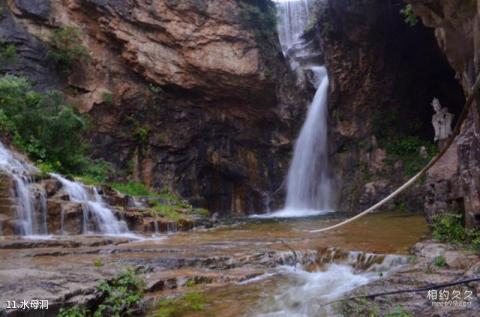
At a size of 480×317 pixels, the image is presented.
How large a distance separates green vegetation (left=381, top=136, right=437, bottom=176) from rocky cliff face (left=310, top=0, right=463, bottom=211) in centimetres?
4

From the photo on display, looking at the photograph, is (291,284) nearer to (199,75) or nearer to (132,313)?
(132,313)

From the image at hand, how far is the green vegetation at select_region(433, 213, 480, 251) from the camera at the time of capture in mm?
6070

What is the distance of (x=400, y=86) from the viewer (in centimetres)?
1981

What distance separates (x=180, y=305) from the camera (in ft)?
14.6

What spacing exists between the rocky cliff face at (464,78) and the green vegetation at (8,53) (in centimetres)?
1456

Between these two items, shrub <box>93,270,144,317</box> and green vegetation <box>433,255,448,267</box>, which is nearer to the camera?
shrub <box>93,270,144,317</box>

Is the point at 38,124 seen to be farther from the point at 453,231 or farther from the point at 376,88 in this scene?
the point at 376,88

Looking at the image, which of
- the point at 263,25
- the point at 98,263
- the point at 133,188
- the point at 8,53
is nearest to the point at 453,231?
the point at 98,263

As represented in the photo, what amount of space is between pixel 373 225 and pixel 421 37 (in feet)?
38.5

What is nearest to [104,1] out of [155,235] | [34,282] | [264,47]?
[264,47]

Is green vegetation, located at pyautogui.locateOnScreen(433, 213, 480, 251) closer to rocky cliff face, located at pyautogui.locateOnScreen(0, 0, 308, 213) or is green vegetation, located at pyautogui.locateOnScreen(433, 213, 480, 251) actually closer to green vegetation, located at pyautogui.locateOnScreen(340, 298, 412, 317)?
green vegetation, located at pyautogui.locateOnScreen(340, 298, 412, 317)

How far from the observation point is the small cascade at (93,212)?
34.6ft

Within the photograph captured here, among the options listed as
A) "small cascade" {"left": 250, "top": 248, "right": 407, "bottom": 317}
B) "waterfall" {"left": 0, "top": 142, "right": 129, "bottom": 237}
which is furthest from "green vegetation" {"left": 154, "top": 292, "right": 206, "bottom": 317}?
"waterfall" {"left": 0, "top": 142, "right": 129, "bottom": 237}

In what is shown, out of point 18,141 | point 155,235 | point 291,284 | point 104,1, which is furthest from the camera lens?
point 104,1
